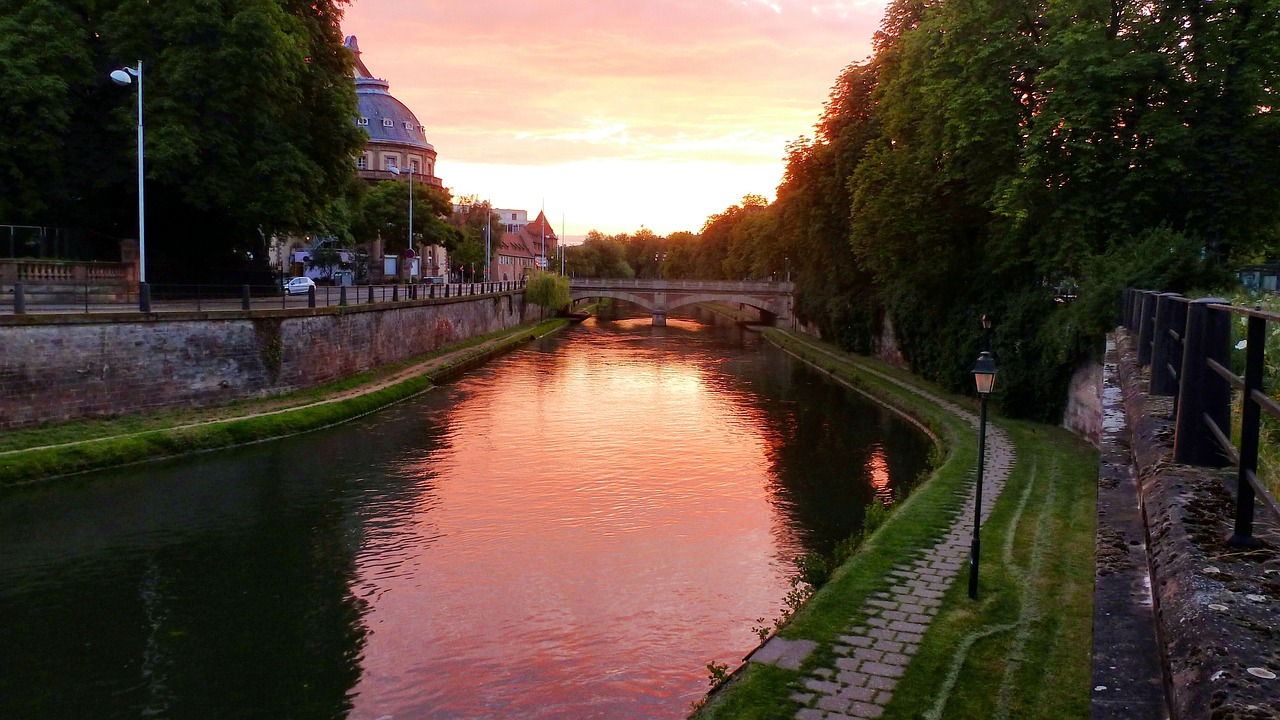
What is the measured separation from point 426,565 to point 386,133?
82.6 m

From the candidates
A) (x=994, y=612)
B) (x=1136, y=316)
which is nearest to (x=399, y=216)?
(x=1136, y=316)

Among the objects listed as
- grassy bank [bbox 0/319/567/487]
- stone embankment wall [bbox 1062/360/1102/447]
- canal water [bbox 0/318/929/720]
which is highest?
stone embankment wall [bbox 1062/360/1102/447]

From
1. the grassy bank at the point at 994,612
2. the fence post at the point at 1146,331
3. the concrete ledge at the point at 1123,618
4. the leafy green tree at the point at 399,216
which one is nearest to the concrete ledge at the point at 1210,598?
the concrete ledge at the point at 1123,618

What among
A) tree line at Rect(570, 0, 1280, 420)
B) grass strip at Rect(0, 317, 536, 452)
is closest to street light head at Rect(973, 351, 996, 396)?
tree line at Rect(570, 0, 1280, 420)

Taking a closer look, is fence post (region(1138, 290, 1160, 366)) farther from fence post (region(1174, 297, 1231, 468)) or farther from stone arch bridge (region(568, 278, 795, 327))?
stone arch bridge (region(568, 278, 795, 327))

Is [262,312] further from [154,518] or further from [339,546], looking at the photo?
[339,546]

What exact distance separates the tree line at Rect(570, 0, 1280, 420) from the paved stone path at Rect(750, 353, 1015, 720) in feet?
30.9

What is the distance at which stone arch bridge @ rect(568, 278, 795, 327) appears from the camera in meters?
76.7

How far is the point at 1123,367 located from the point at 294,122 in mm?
30571

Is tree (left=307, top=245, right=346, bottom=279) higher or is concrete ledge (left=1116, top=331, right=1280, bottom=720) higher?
tree (left=307, top=245, right=346, bottom=279)

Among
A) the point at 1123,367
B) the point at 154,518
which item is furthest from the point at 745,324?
the point at 1123,367

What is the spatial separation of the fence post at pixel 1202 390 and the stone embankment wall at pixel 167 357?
25194 millimetres

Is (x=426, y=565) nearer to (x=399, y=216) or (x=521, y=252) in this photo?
(x=399, y=216)

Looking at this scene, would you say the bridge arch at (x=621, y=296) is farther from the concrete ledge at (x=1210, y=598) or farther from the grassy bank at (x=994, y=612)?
the concrete ledge at (x=1210, y=598)
